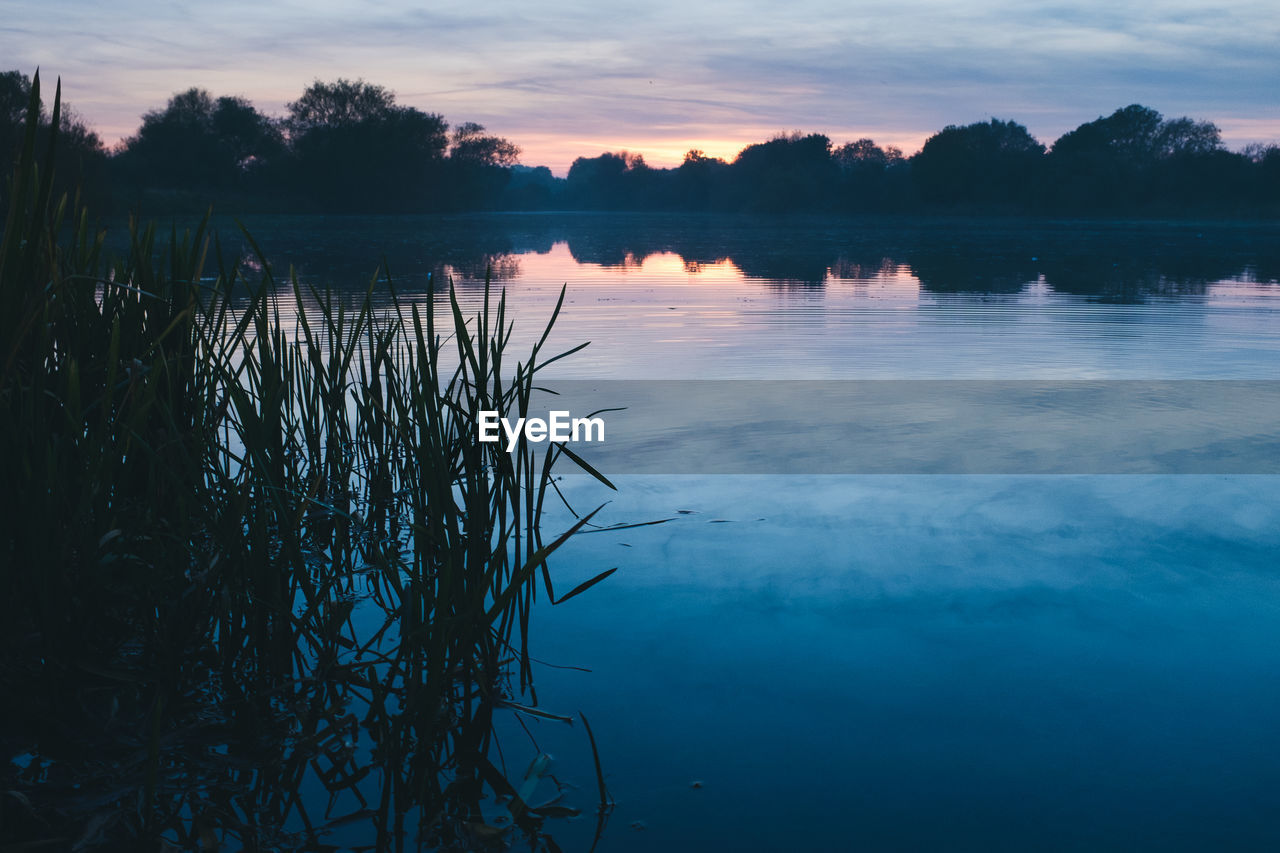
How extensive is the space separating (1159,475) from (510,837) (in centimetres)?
297

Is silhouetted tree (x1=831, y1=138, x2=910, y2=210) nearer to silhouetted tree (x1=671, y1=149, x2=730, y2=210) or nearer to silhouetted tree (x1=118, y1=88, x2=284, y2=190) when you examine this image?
silhouetted tree (x1=671, y1=149, x2=730, y2=210)

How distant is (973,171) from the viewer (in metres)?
51.5

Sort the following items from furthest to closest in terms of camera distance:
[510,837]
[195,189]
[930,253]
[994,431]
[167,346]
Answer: [195,189] < [930,253] < [994,431] < [167,346] < [510,837]

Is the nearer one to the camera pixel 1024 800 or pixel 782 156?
pixel 1024 800

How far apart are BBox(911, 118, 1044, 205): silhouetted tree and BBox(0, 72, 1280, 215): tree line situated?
0.07 metres

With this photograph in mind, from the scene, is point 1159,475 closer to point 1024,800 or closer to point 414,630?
point 1024,800

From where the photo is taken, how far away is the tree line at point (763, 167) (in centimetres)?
4634

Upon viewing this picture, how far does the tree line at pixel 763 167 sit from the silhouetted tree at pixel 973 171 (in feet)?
0.22

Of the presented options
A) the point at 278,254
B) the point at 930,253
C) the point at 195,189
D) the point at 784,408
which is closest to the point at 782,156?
the point at 195,189

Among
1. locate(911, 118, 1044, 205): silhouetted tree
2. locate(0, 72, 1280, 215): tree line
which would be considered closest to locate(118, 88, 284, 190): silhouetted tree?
locate(0, 72, 1280, 215): tree line

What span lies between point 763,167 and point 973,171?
16.9 meters

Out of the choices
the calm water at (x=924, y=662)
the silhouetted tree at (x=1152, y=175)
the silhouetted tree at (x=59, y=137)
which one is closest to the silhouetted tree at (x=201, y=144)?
the silhouetted tree at (x=59, y=137)

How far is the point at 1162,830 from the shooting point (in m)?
1.82

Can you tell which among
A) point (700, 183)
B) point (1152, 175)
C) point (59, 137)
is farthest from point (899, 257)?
point (700, 183)
